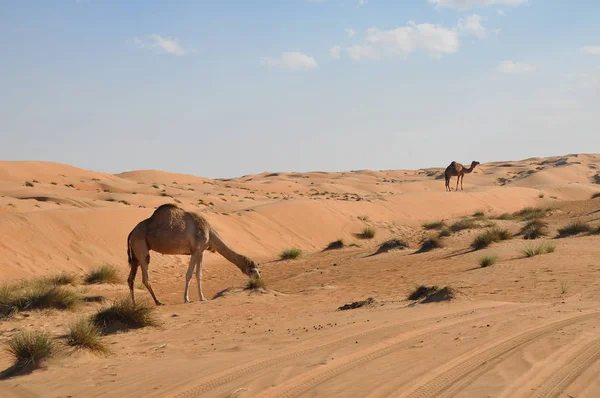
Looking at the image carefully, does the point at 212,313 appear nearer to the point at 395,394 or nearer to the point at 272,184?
the point at 395,394

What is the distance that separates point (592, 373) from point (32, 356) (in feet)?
20.1

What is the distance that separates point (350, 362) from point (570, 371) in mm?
2234

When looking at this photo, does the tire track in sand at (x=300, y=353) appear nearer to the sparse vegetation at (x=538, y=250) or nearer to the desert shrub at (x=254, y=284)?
the desert shrub at (x=254, y=284)

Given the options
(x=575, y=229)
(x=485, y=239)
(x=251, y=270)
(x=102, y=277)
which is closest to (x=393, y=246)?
(x=485, y=239)

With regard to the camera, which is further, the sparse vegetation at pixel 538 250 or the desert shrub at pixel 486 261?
the sparse vegetation at pixel 538 250

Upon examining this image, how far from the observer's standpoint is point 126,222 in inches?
1031

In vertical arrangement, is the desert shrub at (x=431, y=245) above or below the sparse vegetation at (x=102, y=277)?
above

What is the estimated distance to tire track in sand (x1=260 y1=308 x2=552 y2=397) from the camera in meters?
6.30

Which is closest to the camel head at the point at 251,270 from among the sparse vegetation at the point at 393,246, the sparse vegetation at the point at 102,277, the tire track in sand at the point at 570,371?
the sparse vegetation at the point at 102,277

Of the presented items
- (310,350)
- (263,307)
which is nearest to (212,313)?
(263,307)

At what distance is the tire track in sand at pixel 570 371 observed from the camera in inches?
229

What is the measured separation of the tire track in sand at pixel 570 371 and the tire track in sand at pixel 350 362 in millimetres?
1917

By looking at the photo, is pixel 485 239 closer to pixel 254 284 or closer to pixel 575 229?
pixel 575 229

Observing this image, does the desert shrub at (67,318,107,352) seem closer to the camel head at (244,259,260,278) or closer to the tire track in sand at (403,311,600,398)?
the tire track in sand at (403,311,600,398)
